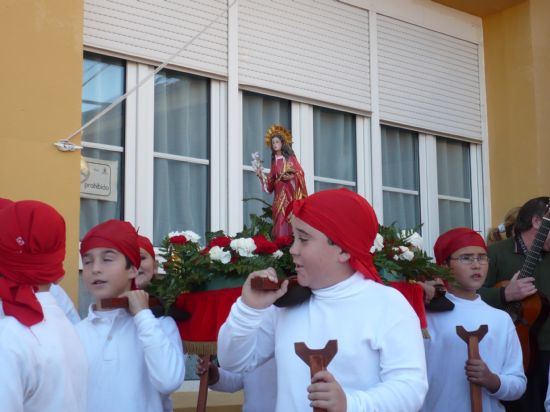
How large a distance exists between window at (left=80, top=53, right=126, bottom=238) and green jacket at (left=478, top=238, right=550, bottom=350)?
8.84 feet

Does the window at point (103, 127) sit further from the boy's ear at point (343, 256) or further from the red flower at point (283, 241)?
the boy's ear at point (343, 256)

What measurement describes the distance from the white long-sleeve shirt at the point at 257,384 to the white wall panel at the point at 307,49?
10.9ft

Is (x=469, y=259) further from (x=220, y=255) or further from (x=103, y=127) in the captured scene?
(x=103, y=127)

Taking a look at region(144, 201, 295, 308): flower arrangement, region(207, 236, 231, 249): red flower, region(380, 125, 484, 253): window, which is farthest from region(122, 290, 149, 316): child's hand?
region(380, 125, 484, 253): window

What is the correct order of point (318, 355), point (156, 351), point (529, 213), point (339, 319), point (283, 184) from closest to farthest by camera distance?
point (318, 355) → point (339, 319) → point (156, 351) → point (283, 184) → point (529, 213)

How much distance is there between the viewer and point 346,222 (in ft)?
10.2

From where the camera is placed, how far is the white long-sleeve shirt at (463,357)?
15.1ft

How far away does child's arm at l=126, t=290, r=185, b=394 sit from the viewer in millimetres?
3609

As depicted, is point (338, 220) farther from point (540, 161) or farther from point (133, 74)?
point (540, 161)

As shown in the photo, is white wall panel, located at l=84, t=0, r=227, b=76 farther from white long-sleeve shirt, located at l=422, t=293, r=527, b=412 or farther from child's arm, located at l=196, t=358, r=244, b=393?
white long-sleeve shirt, located at l=422, t=293, r=527, b=412

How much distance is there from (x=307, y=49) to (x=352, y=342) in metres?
5.11

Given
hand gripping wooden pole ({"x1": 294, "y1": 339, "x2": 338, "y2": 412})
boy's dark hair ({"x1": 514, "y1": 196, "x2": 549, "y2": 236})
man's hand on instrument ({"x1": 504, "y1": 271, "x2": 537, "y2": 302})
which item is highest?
boy's dark hair ({"x1": 514, "y1": 196, "x2": 549, "y2": 236})

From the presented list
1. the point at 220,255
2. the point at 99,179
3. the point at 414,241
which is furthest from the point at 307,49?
the point at 220,255

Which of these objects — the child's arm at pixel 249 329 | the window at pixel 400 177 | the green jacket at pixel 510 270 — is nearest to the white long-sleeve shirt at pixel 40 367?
the child's arm at pixel 249 329
